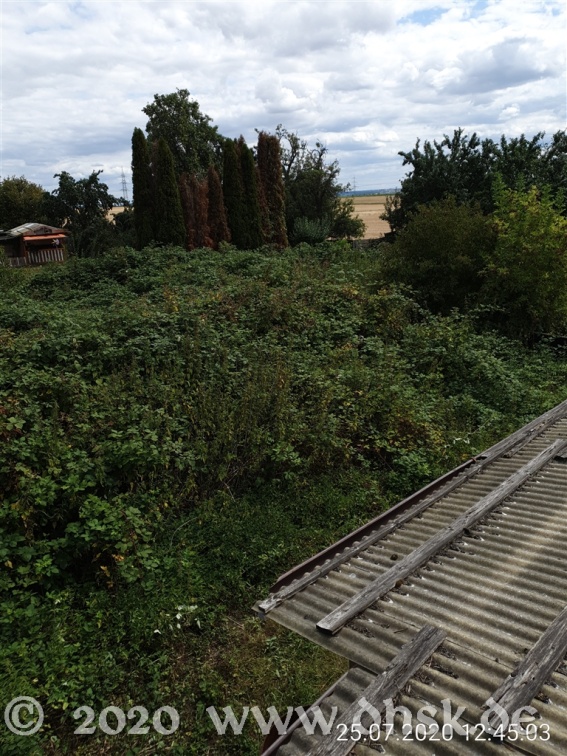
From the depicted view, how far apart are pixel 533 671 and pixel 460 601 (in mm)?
729

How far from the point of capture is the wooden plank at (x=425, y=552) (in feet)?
9.95

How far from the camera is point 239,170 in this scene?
2333 centimetres

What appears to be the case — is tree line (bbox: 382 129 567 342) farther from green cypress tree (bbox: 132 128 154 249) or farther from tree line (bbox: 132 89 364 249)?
green cypress tree (bbox: 132 128 154 249)

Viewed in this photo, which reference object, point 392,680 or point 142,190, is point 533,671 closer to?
point 392,680

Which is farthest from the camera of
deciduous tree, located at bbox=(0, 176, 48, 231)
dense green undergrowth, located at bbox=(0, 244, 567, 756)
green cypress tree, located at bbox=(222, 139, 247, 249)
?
deciduous tree, located at bbox=(0, 176, 48, 231)

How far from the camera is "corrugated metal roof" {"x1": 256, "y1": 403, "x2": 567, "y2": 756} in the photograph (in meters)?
2.48

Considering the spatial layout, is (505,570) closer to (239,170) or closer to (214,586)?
(214,586)

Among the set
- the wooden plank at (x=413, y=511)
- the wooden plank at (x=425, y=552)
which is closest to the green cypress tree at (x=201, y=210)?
the wooden plank at (x=413, y=511)

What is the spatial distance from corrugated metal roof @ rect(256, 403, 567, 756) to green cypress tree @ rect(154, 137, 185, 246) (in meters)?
19.4

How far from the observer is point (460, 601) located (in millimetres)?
3195

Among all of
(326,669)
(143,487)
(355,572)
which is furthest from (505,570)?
(143,487)

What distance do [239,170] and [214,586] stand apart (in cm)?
2133

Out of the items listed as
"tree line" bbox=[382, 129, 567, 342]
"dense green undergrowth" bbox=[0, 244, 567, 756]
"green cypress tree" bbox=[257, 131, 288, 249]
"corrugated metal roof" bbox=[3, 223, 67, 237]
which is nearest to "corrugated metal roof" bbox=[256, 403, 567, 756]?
"dense green undergrowth" bbox=[0, 244, 567, 756]

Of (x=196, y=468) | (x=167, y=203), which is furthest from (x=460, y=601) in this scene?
(x=167, y=203)
